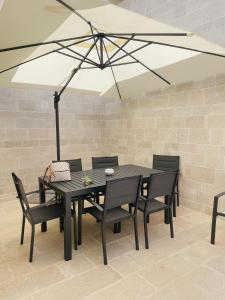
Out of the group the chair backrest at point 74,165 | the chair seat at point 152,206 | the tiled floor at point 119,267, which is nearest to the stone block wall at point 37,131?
the chair backrest at point 74,165

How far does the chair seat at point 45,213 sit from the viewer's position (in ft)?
7.78

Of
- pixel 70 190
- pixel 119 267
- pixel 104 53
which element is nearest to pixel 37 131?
pixel 104 53

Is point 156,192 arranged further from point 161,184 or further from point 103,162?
point 103,162

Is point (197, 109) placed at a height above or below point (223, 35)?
below

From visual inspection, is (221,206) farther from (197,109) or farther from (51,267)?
(51,267)

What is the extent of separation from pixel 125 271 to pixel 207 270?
2.53 ft

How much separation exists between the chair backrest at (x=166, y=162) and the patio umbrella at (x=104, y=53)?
4.00ft

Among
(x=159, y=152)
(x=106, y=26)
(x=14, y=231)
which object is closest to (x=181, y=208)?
(x=159, y=152)

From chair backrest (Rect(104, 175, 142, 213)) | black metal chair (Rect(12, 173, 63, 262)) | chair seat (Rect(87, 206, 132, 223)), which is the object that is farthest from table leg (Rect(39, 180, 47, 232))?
chair backrest (Rect(104, 175, 142, 213))

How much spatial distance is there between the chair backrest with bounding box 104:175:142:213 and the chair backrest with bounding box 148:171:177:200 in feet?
0.62

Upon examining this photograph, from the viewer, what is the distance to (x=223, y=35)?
2.56m

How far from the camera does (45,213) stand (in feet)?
8.20

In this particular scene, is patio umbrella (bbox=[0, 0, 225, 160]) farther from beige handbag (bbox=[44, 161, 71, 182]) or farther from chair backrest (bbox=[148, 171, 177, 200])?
chair backrest (bbox=[148, 171, 177, 200])

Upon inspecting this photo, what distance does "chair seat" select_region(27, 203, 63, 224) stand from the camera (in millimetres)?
2371
